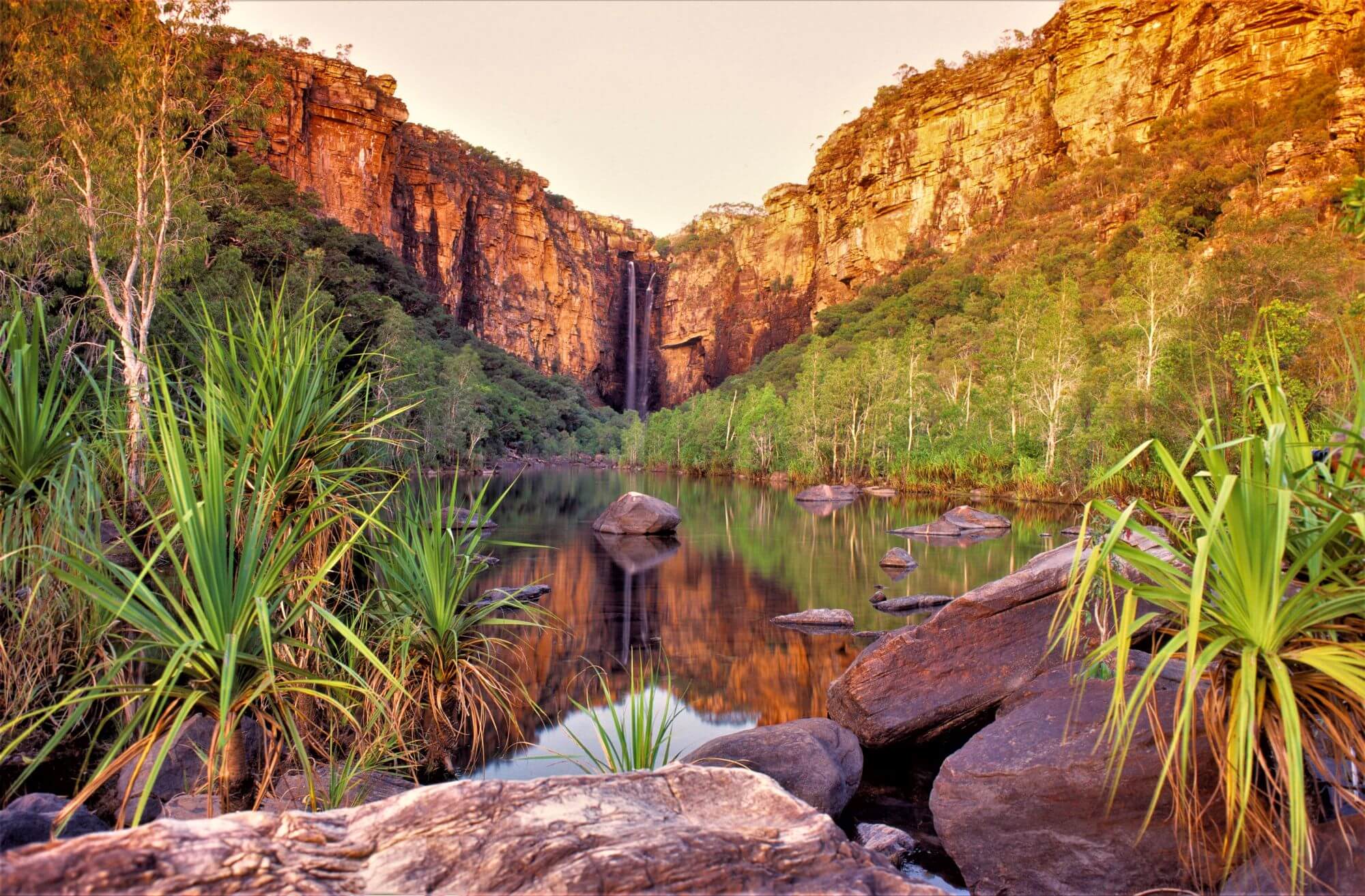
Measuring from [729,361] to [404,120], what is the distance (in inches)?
2061

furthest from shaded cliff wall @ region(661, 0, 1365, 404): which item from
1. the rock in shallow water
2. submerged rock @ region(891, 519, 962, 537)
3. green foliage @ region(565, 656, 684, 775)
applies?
the rock in shallow water

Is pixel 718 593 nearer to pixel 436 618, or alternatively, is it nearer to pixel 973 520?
pixel 436 618

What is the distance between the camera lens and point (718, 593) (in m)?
14.1

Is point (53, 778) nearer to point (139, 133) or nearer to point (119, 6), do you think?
point (139, 133)

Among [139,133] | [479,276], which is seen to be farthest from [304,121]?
[139,133]

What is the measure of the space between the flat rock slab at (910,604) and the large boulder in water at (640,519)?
967 cm

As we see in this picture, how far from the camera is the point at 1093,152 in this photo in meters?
66.7

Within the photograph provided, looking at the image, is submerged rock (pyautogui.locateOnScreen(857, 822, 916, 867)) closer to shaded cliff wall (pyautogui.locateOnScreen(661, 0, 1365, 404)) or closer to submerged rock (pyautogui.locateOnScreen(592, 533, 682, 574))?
submerged rock (pyautogui.locateOnScreen(592, 533, 682, 574))

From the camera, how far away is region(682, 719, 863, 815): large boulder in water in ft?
17.5

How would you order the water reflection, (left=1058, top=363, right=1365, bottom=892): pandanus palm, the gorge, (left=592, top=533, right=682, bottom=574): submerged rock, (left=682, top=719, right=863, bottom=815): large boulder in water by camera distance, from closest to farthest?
(left=1058, top=363, right=1365, bottom=892): pandanus palm → (left=682, top=719, right=863, bottom=815): large boulder in water → the water reflection → (left=592, top=533, right=682, bottom=574): submerged rock → the gorge

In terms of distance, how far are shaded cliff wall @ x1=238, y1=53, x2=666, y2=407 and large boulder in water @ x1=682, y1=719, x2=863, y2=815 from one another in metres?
70.1

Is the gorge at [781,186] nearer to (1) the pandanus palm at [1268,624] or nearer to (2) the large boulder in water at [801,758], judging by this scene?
(2) the large boulder in water at [801,758]

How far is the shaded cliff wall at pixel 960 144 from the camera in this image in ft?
184

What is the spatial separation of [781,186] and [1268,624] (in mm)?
118340
